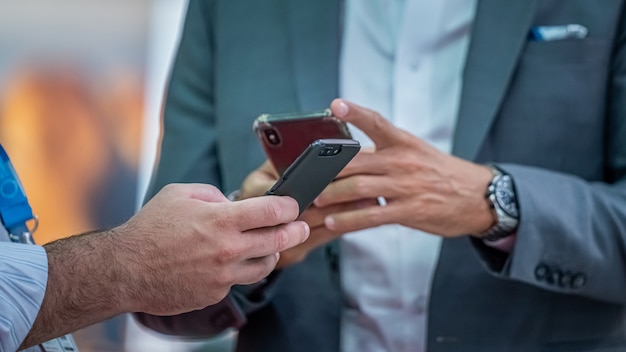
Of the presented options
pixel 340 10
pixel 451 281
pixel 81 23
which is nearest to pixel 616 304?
pixel 451 281

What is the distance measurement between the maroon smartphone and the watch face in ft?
0.80

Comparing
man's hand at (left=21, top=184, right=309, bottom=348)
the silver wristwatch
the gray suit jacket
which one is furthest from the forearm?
the silver wristwatch

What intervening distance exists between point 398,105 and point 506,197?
0.25 metres

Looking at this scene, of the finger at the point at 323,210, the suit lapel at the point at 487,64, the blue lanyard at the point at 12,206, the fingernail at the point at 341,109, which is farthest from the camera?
the suit lapel at the point at 487,64

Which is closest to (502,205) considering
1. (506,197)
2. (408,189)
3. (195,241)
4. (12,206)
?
(506,197)

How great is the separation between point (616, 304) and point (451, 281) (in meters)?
0.25

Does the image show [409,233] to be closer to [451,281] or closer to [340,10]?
[451,281]

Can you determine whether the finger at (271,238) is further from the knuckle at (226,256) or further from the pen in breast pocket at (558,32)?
the pen in breast pocket at (558,32)

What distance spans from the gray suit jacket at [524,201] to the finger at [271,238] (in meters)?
0.43

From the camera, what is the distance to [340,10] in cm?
147

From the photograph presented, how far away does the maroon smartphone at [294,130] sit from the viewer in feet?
3.59

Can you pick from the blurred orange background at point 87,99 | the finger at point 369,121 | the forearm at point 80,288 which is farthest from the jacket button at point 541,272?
the blurred orange background at point 87,99

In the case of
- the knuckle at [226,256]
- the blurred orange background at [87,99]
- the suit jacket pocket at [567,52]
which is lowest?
the blurred orange background at [87,99]

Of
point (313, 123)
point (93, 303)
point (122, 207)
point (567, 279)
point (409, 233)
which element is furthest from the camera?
point (122, 207)
